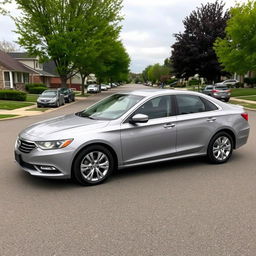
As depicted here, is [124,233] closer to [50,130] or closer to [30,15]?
[50,130]

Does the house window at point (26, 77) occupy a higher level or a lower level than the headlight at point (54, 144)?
higher

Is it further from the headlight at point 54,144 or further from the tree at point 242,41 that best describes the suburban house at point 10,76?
the headlight at point 54,144

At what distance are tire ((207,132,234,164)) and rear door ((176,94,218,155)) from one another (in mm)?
170

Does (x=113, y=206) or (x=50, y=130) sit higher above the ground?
(x=50, y=130)

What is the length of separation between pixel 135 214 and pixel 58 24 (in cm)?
2819

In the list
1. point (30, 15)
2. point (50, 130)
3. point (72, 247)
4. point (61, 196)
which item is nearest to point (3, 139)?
point (50, 130)

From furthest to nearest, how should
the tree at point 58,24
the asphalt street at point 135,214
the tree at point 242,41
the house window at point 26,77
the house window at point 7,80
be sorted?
the house window at point 26,77 → the house window at point 7,80 → the tree at point 58,24 → the tree at point 242,41 → the asphalt street at point 135,214

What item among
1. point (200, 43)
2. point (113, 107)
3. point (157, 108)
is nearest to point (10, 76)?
Result: point (200, 43)

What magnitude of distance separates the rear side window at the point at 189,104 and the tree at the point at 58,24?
77.7ft

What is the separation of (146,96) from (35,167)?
7.89 feet

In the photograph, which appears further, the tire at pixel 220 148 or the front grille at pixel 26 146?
the tire at pixel 220 148

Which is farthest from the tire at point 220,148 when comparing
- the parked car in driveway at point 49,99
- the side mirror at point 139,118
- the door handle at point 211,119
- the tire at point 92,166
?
the parked car in driveway at point 49,99

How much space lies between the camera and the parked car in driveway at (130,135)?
4.58 metres

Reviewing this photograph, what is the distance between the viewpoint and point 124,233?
3.32 meters
